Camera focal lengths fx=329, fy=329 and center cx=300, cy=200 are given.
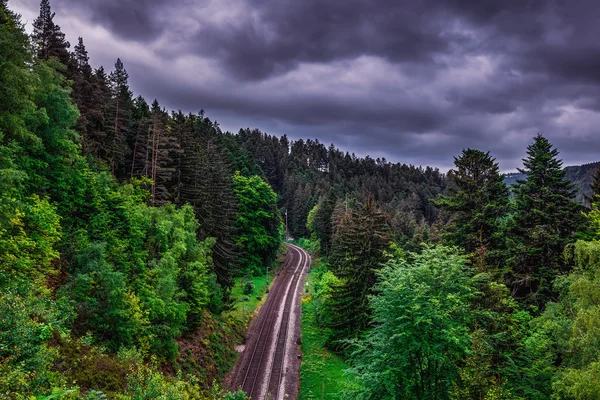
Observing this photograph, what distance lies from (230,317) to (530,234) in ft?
106

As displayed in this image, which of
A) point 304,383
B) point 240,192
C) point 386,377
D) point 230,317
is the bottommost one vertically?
point 304,383

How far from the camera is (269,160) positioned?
156m

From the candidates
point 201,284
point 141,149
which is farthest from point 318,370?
point 141,149

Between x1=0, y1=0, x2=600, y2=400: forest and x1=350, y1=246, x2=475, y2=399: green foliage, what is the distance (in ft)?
0.33

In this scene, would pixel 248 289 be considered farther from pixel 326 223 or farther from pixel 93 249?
pixel 93 249

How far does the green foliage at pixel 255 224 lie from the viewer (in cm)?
6175

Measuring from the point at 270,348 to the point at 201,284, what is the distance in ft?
38.6

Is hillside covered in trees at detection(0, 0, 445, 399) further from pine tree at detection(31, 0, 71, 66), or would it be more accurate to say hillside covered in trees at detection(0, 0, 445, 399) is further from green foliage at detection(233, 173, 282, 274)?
green foliage at detection(233, 173, 282, 274)

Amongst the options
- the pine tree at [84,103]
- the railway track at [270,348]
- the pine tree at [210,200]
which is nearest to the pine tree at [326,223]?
the railway track at [270,348]

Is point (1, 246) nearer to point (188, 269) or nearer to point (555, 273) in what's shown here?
point (188, 269)

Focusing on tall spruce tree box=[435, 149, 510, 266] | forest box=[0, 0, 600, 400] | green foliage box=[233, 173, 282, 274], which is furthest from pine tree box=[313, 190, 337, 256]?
tall spruce tree box=[435, 149, 510, 266]

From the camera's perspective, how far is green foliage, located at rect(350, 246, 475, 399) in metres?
17.0

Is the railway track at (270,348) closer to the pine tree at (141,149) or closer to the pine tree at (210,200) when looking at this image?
the pine tree at (210,200)

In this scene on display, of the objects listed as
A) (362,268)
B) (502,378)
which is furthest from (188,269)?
(502,378)
